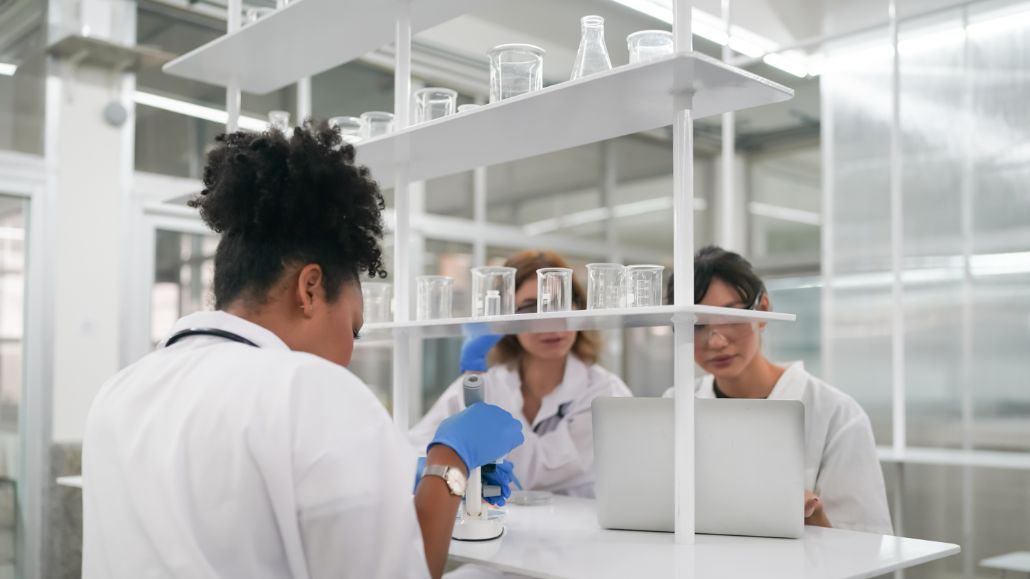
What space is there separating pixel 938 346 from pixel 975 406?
0.27 metres

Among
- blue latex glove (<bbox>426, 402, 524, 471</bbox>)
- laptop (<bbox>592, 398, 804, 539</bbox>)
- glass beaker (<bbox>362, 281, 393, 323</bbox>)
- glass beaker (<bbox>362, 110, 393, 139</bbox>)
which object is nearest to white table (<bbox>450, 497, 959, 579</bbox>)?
laptop (<bbox>592, 398, 804, 539</bbox>)

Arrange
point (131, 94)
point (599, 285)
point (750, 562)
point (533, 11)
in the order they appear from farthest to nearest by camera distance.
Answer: point (533, 11) → point (131, 94) → point (599, 285) → point (750, 562)

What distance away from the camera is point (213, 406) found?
1.00 metres

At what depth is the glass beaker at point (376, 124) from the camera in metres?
2.08

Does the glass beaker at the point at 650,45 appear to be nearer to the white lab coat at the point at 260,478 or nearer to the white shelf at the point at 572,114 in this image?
the white shelf at the point at 572,114

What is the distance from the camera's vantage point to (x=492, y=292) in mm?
1856

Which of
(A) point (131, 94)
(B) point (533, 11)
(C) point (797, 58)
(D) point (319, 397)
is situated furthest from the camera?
(B) point (533, 11)

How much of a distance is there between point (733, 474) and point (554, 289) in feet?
Result: 1.58

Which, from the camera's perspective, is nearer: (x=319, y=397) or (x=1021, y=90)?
(x=319, y=397)

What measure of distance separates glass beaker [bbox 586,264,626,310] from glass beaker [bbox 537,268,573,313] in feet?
0.24

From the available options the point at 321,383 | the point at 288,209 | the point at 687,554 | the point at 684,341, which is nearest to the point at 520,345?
the point at 684,341

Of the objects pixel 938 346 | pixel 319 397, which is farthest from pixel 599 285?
pixel 938 346

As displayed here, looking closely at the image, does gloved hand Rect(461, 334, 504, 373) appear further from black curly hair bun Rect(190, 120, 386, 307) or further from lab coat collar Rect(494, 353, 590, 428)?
black curly hair bun Rect(190, 120, 386, 307)

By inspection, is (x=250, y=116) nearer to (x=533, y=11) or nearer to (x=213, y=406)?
(x=533, y=11)
